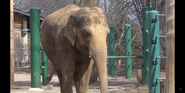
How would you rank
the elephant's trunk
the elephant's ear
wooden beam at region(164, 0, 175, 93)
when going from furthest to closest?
the elephant's ear → the elephant's trunk → wooden beam at region(164, 0, 175, 93)

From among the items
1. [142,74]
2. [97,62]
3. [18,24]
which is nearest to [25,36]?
[18,24]

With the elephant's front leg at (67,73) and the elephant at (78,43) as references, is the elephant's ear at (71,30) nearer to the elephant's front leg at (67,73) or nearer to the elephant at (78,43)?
the elephant at (78,43)

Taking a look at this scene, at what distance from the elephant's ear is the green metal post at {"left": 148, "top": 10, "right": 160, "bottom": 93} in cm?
163

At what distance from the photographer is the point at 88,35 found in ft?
14.2

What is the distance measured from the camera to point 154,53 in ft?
18.9

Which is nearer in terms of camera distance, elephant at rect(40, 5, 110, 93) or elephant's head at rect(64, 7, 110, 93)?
elephant's head at rect(64, 7, 110, 93)

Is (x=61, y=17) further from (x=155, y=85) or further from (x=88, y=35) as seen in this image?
(x=155, y=85)

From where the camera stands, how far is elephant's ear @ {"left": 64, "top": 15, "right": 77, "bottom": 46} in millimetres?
4641

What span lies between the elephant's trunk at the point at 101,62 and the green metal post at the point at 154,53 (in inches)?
70.2

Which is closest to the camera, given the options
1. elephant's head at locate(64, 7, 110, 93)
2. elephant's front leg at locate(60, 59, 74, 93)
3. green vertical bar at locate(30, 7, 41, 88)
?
elephant's head at locate(64, 7, 110, 93)

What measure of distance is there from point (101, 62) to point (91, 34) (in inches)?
16.1

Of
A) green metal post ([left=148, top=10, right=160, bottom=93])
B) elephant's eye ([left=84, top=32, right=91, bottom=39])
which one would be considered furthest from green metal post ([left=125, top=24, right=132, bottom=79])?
elephant's eye ([left=84, top=32, right=91, bottom=39])

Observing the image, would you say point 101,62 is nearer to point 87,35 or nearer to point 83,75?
point 87,35

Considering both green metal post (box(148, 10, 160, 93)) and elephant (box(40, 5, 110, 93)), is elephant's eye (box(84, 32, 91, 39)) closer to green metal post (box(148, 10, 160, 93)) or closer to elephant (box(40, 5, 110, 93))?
elephant (box(40, 5, 110, 93))
